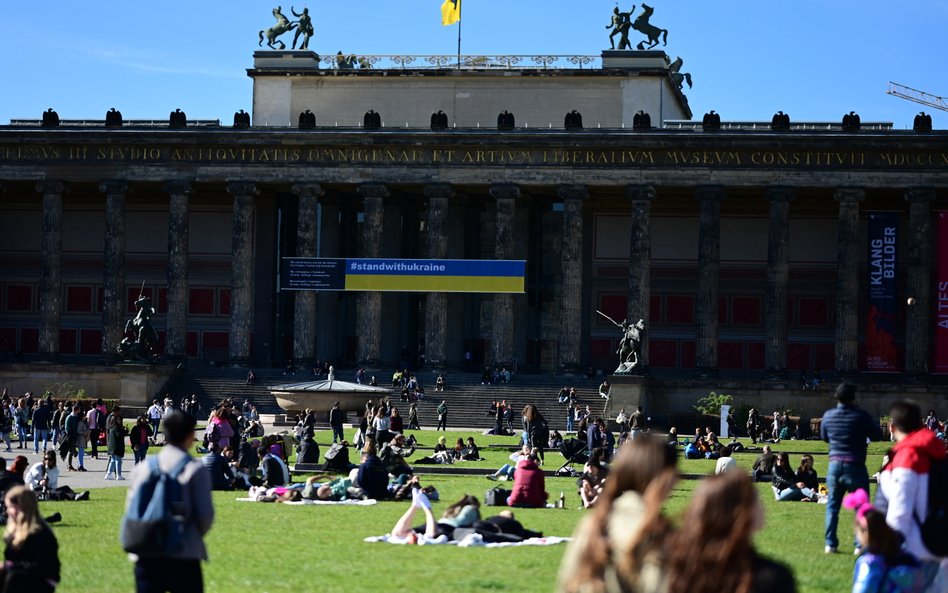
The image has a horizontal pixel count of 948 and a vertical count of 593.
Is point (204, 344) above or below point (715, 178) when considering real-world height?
below

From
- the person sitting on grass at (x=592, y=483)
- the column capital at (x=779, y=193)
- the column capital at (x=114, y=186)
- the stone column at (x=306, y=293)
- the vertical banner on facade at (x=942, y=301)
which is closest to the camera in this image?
the person sitting on grass at (x=592, y=483)

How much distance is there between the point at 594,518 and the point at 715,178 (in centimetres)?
6879

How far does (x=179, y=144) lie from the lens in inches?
3081

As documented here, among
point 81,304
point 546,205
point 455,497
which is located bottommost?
point 455,497

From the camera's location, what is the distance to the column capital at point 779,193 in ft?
245

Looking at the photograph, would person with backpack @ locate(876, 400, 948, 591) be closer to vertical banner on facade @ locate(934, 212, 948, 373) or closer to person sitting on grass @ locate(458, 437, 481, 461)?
person sitting on grass @ locate(458, 437, 481, 461)

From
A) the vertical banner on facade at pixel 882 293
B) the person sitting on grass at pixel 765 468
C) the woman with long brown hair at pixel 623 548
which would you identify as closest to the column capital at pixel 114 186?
the vertical banner on facade at pixel 882 293

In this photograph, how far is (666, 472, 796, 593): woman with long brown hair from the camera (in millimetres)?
7395

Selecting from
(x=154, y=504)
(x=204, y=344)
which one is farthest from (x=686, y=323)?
(x=154, y=504)

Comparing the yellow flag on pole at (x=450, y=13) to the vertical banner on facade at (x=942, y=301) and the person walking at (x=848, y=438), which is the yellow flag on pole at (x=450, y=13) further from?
the person walking at (x=848, y=438)

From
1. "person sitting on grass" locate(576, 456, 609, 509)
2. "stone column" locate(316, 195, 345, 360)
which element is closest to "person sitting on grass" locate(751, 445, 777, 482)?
"person sitting on grass" locate(576, 456, 609, 509)

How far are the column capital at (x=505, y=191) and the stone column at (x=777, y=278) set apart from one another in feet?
37.7

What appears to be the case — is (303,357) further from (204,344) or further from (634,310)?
(634,310)

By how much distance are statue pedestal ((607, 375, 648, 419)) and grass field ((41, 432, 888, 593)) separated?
38.1m
